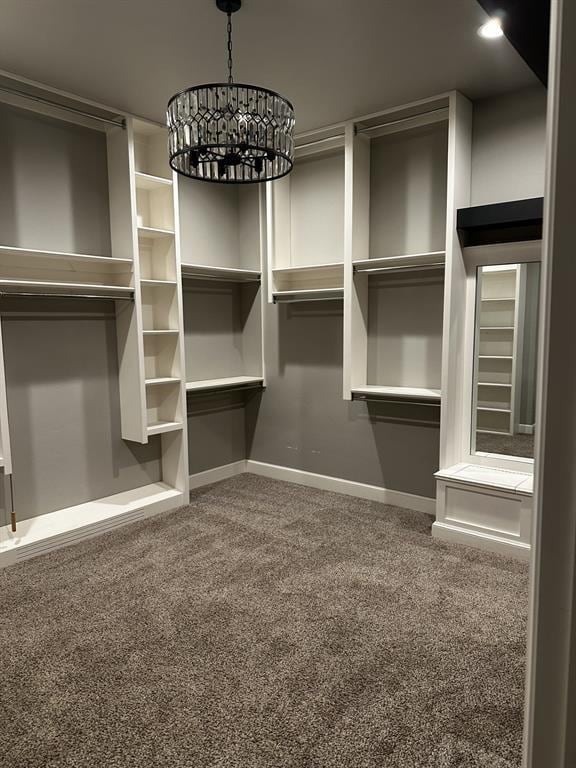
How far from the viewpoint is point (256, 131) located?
7.57 feet

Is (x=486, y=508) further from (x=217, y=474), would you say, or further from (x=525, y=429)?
(x=217, y=474)

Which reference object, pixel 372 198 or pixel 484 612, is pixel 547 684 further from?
pixel 372 198

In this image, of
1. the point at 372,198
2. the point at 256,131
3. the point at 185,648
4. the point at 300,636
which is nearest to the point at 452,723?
the point at 300,636

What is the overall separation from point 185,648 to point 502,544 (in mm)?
2016

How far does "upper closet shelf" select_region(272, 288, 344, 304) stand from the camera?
418 cm

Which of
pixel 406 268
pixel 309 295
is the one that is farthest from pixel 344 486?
pixel 406 268

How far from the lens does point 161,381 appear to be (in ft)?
13.0

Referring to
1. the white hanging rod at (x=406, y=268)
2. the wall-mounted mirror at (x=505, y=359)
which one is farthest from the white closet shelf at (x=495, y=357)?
the white hanging rod at (x=406, y=268)

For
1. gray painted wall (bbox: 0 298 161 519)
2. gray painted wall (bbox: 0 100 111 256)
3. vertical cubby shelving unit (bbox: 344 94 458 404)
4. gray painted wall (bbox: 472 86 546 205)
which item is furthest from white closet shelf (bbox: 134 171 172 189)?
gray painted wall (bbox: 472 86 546 205)

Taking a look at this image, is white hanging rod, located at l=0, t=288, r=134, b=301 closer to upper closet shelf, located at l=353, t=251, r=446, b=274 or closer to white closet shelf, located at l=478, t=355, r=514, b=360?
upper closet shelf, located at l=353, t=251, r=446, b=274

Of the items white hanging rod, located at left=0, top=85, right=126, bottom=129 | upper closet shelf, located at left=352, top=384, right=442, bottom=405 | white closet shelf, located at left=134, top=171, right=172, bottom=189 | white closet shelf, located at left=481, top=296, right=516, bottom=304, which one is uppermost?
white hanging rod, located at left=0, top=85, right=126, bottom=129

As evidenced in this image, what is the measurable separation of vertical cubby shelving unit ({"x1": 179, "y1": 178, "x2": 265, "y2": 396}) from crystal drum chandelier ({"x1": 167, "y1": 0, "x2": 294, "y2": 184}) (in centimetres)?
190

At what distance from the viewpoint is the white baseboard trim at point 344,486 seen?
4.06m

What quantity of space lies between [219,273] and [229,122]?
223cm
